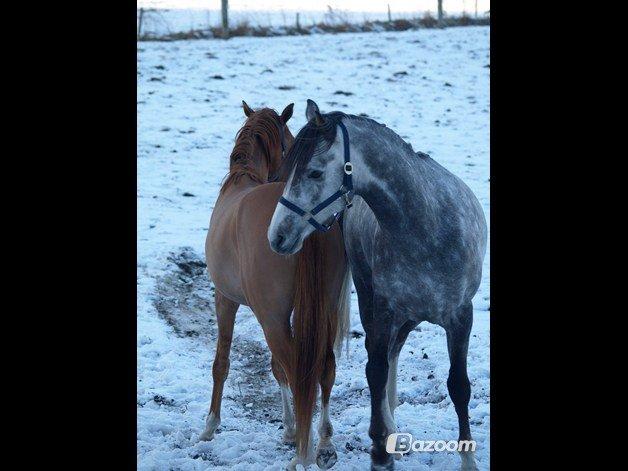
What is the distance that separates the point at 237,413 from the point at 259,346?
1.07 m

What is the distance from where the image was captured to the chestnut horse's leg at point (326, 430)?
12.9ft

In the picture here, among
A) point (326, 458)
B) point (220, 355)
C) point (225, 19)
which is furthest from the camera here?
point (225, 19)

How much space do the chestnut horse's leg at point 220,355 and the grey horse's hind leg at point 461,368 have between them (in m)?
1.49

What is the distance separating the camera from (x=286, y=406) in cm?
441

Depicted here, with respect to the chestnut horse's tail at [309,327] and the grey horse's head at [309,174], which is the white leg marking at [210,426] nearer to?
the chestnut horse's tail at [309,327]

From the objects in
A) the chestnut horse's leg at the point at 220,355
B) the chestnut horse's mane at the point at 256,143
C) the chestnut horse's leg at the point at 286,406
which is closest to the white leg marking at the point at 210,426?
the chestnut horse's leg at the point at 220,355

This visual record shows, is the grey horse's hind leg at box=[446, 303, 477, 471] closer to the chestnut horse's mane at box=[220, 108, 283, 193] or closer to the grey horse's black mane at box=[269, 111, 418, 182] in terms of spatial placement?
the grey horse's black mane at box=[269, 111, 418, 182]

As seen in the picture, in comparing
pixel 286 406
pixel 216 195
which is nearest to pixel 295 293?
pixel 286 406

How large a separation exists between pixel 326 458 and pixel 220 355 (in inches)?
41.9

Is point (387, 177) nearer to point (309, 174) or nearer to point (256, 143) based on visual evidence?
point (309, 174)

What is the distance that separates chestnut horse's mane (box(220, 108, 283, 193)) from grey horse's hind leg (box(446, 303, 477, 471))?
162 cm

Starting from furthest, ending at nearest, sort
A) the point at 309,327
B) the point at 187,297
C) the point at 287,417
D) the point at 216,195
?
the point at 216,195, the point at 187,297, the point at 287,417, the point at 309,327

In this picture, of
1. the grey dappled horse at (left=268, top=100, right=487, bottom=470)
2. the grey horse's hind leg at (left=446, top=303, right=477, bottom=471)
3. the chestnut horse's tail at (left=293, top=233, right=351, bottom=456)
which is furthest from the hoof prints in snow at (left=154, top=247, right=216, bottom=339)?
the grey horse's hind leg at (left=446, top=303, right=477, bottom=471)
